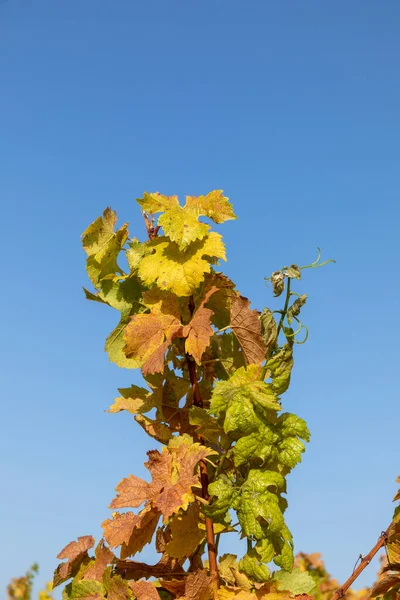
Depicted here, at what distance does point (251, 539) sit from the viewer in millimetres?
2418

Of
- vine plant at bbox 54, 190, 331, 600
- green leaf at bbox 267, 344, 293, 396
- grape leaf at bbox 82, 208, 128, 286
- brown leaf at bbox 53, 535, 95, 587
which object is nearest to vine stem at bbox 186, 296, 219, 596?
vine plant at bbox 54, 190, 331, 600

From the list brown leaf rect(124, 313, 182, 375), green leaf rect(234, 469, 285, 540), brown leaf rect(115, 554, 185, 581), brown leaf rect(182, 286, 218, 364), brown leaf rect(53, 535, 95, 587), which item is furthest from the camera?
brown leaf rect(53, 535, 95, 587)

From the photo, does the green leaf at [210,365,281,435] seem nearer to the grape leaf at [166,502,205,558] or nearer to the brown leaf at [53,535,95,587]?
the grape leaf at [166,502,205,558]

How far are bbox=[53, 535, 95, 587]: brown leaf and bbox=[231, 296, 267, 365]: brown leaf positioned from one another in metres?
1.05

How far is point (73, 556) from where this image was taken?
9.47ft

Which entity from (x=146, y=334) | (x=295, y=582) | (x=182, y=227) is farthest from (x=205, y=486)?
(x=182, y=227)

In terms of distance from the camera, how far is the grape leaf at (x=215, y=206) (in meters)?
2.75

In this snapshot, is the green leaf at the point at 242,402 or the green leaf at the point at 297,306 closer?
the green leaf at the point at 242,402

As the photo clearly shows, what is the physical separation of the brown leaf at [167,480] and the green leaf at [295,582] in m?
0.51

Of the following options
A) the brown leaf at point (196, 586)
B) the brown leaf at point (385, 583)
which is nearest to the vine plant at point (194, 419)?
the brown leaf at point (196, 586)

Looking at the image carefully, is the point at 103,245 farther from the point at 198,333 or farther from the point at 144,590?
the point at 144,590

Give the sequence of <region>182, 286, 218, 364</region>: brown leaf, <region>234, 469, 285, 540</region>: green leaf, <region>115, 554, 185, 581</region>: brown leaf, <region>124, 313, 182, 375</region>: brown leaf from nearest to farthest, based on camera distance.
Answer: <region>234, 469, 285, 540</region>: green leaf < <region>182, 286, 218, 364</region>: brown leaf < <region>124, 313, 182, 375</region>: brown leaf < <region>115, 554, 185, 581</region>: brown leaf

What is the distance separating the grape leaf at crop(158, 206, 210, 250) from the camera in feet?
8.48

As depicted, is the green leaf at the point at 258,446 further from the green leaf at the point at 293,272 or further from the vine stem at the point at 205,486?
the green leaf at the point at 293,272
